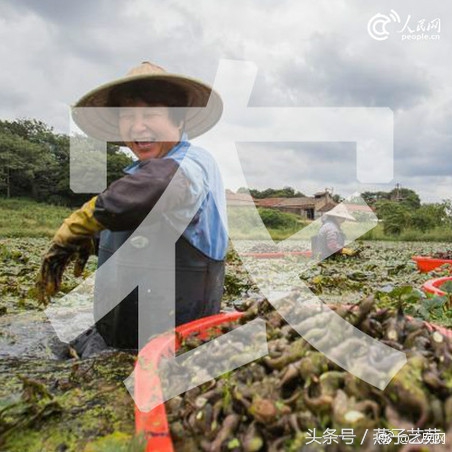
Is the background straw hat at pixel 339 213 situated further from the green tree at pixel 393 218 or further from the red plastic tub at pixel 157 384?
the green tree at pixel 393 218

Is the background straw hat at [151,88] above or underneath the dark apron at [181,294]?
above

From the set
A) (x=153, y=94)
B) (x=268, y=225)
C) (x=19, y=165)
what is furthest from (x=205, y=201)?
(x=19, y=165)

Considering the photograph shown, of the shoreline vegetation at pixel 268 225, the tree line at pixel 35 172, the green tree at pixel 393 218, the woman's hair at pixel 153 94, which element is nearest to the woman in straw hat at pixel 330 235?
the woman's hair at pixel 153 94

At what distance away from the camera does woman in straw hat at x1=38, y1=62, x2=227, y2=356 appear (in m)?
1.82

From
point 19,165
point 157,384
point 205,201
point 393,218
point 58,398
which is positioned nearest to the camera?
point 157,384

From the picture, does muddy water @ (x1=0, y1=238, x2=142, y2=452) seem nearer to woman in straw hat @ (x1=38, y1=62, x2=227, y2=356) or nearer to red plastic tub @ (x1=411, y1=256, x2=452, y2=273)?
woman in straw hat @ (x1=38, y1=62, x2=227, y2=356)

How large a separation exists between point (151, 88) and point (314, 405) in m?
1.69

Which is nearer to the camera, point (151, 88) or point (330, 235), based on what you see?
point (151, 88)

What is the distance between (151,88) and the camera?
7.33ft

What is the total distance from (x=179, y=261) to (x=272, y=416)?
1.05 metres

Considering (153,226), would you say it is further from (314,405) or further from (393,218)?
(393,218)

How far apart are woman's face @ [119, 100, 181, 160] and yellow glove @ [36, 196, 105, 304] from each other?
0.43m

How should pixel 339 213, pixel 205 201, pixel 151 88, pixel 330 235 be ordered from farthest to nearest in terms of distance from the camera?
1. pixel 339 213
2. pixel 330 235
3. pixel 151 88
4. pixel 205 201

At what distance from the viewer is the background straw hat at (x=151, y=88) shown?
2.15m
